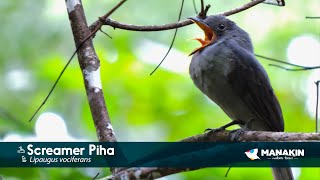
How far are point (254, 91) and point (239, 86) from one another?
9cm

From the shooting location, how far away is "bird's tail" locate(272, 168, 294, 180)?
3529 mm

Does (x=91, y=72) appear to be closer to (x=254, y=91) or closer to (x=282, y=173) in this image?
(x=254, y=91)

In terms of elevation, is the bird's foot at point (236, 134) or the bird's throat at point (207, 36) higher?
the bird's throat at point (207, 36)

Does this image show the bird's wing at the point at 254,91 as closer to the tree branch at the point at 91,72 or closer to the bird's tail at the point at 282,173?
the bird's tail at the point at 282,173

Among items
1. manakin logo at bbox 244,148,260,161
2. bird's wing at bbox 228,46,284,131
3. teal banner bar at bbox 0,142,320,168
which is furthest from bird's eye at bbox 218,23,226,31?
manakin logo at bbox 244,148,260,161

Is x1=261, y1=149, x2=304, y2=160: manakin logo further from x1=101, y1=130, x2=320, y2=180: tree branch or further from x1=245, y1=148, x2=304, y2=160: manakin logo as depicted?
x1=101, y1=130, x2=320, y2=180: tree branch

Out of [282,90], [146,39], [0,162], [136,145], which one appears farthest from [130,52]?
[0,162]

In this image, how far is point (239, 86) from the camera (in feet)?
11.8

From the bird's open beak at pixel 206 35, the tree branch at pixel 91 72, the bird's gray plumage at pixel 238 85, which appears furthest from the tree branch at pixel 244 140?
the bird's open beak at pixel 206 35

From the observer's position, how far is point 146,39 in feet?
17.5

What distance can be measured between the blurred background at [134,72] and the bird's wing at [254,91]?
478 mm

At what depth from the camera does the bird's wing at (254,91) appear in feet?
11.8

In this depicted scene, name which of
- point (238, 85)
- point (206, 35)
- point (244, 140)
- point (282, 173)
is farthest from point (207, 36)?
point (244, 140)

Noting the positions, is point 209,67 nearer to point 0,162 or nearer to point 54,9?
point 0,162
